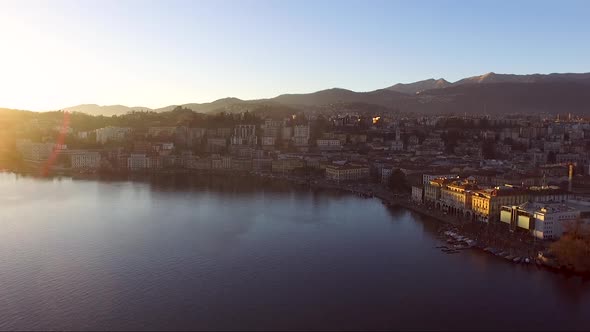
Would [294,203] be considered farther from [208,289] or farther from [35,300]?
[35,300]

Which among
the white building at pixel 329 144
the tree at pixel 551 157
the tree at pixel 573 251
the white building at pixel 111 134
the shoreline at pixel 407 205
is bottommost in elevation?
the shoreline at pixel 407 205

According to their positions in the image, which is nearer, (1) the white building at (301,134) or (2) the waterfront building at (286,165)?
(2) the waterfront building at (286,165)

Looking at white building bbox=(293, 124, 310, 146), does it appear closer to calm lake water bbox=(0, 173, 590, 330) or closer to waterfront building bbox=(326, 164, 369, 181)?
waterfront building bbox=(326, 164, 369, 181)

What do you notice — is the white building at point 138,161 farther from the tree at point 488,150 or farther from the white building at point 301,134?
the tree at point 488,150

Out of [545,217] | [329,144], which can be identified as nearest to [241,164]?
[329,144]

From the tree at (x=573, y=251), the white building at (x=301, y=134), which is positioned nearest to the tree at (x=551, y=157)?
the white building at (x=301, y=134)
